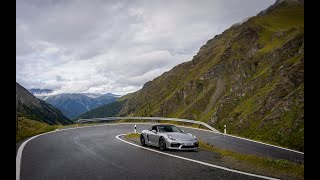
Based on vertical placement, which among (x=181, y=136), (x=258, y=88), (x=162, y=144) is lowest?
(x=162, y=144)

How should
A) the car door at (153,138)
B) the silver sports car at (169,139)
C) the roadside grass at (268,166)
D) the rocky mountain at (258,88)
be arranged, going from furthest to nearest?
the rocky mountain at (258,88)
the car door at (153,138)
the silver sports car at (169,139)
the roadside grass at (268,166)

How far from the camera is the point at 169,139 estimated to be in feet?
60.4

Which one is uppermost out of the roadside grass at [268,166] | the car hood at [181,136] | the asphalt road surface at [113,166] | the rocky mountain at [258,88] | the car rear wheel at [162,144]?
the rocky mountain at [258,88]

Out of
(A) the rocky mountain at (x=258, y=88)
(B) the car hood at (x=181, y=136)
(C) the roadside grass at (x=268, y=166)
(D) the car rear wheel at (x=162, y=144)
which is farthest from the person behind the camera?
(A) the rocky mountain at (x=258, y=88)

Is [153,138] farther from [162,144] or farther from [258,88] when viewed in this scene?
[258,88]

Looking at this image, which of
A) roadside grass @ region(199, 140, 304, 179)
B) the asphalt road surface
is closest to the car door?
the asphalt road surface

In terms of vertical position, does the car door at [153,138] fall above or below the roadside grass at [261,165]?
above

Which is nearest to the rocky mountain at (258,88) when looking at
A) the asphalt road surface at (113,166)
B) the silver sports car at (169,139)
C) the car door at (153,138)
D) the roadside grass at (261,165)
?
the silver sports car at (169,139)

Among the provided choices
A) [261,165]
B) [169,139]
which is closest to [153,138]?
[169,139]

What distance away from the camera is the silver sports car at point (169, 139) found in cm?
1820

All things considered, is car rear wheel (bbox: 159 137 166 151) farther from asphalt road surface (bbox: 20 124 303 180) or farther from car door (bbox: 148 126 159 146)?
asphalt road surface (bbox: 20 124 303 180)

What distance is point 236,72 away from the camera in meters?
111

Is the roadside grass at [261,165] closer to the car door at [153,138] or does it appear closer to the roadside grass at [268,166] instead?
the roadside grass at [268,166]
